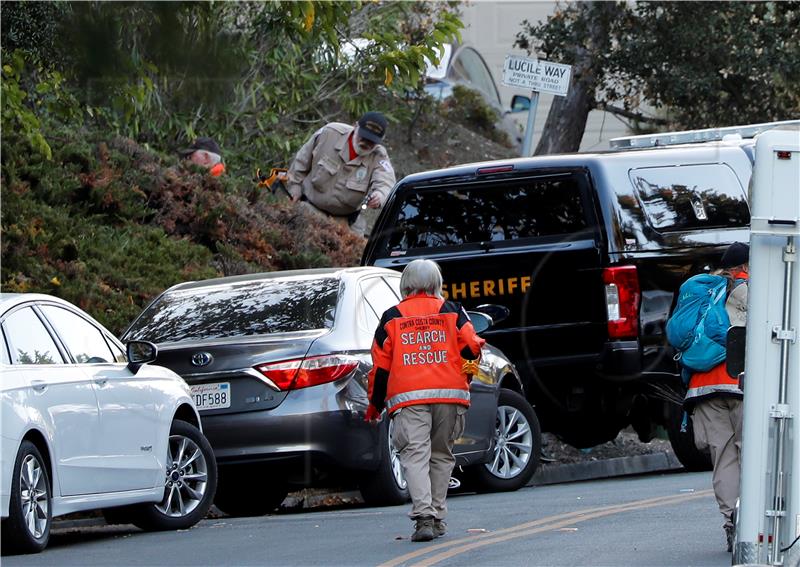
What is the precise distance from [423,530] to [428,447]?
578mm

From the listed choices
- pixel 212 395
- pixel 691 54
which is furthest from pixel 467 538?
pixel 691 54

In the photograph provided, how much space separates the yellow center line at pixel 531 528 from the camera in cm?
943

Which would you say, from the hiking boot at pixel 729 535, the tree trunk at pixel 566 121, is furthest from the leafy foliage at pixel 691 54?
the hiking boot at pixel 729 535

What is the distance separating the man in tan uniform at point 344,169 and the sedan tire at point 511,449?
4398 mm

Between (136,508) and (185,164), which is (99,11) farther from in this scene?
(185,164)

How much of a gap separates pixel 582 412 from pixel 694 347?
418cm

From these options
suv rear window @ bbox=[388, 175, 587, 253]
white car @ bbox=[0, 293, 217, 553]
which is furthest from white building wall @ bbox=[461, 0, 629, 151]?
white car @ bbox=[0, 293, 217, 553]

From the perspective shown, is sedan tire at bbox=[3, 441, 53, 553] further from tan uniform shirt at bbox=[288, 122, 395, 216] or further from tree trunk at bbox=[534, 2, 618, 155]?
tree trunk at bbox=[534, 2, 618, 155]

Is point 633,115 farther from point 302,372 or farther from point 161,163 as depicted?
point 302,372

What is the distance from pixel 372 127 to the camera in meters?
17.7

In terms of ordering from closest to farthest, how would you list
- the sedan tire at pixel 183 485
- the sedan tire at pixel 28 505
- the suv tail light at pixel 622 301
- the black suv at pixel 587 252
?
the sedan tire at pixel 28 505, the sedan tire at pixel 183 485, the suv tail light at pixel 622 301, the black suv at pixel 587 252

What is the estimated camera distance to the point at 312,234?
61.8 ft

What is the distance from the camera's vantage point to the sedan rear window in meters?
12.0

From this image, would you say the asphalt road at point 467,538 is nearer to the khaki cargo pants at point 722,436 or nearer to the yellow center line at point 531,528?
the yellow center line at point 531,528
